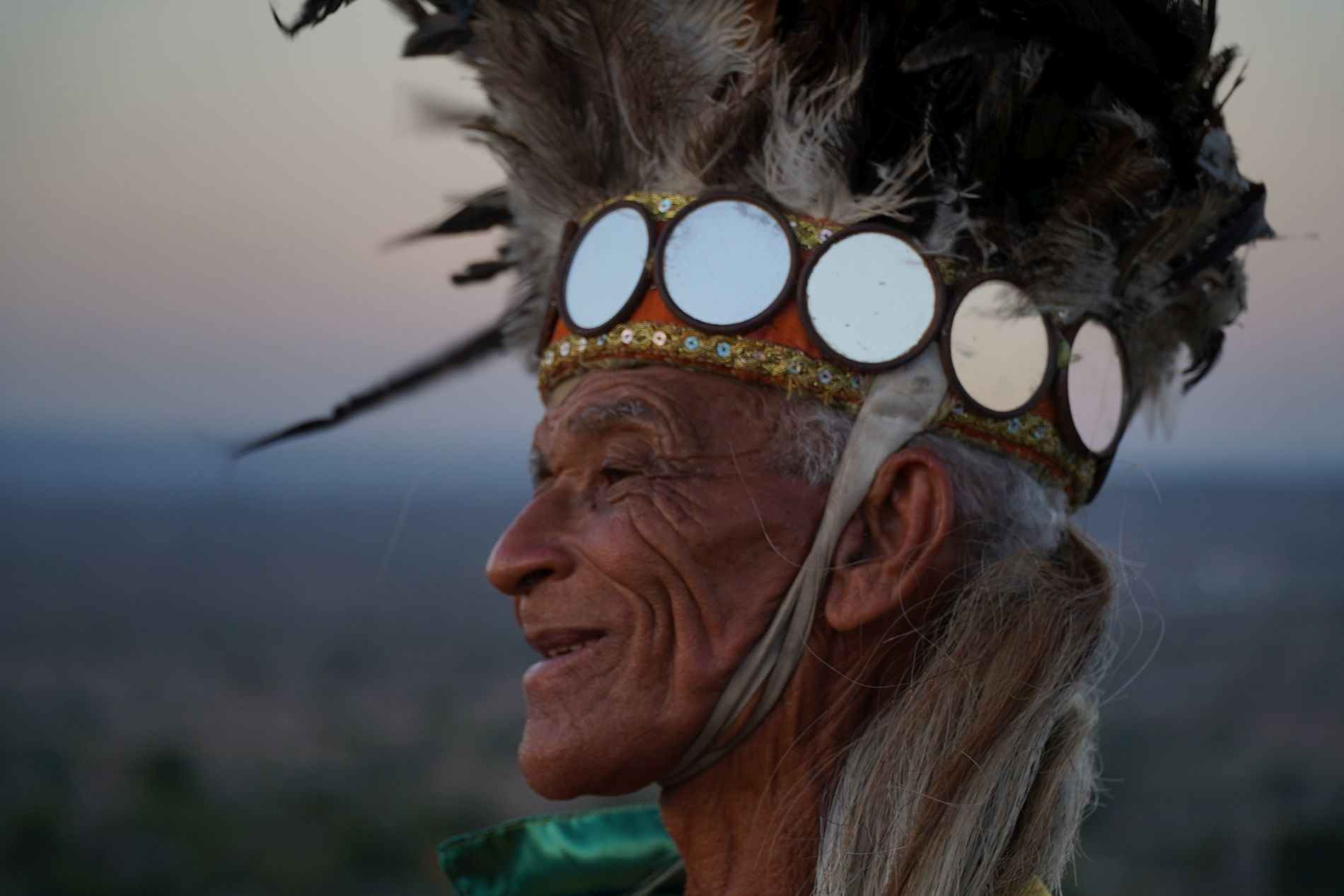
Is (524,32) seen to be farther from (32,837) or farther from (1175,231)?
(32,837)

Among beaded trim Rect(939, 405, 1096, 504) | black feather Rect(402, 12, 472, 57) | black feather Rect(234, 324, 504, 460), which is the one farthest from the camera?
black feather Rect(234, 324, 504, 460)

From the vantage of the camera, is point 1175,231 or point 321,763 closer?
point 1175,231

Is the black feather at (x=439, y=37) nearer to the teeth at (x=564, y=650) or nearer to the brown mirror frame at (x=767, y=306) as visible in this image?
the brown mirror frame at (x=767, y=306)

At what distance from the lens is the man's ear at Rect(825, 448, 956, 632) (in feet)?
6.23

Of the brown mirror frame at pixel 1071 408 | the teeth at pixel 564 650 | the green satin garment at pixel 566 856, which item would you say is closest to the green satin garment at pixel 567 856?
the green satin garment at pixel 566 856

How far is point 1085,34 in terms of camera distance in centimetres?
187

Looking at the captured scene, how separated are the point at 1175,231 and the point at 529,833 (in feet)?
5.65

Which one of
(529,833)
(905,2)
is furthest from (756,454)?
(529,833)

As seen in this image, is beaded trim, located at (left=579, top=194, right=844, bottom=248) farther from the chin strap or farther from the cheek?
the cheek

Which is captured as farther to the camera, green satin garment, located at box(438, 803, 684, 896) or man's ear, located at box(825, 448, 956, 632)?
green satin garment, located at box(438, 803, 684, 896)

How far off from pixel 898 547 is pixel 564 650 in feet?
1.82

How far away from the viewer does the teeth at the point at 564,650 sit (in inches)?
77.4

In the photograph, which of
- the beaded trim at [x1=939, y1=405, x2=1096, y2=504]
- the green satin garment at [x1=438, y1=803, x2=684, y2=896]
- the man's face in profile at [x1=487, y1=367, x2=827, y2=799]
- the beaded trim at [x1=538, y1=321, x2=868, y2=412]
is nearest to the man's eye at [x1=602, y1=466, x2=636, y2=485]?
the man's face in profile at [x1=487, y1=367, x2=827, y2=799]

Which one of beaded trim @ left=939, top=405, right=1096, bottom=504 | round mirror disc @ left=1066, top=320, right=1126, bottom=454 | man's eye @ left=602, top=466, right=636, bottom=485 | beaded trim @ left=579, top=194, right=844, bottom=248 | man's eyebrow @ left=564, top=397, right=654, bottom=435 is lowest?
man's eye @ left=602, top=466, right=636, bottom=485
